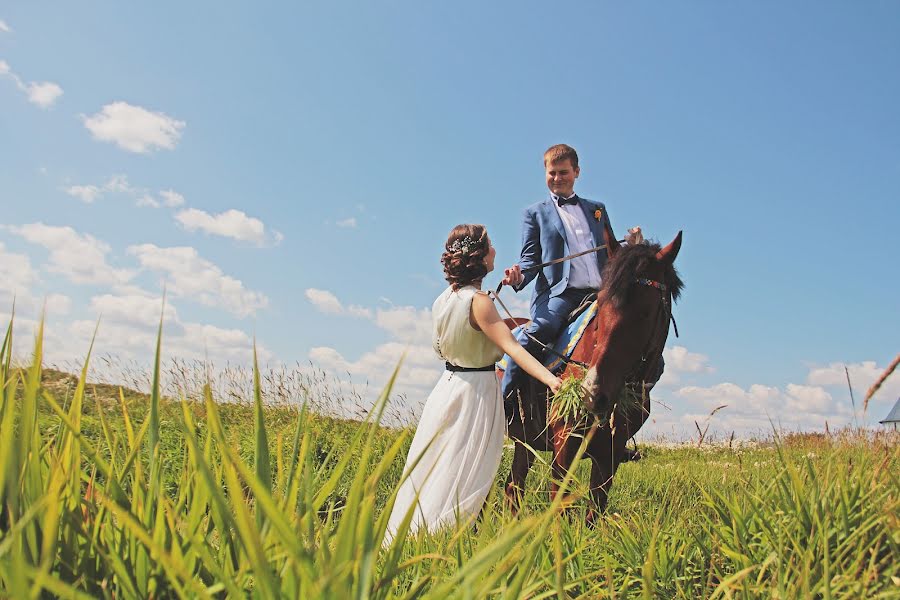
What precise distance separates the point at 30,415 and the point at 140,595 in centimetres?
43

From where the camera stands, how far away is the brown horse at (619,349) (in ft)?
15.1

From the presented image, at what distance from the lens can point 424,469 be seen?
4770 millimetres

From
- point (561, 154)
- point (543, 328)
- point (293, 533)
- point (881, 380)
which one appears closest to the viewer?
point (293, 533)

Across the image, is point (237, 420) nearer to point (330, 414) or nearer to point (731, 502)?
point (330, 414)

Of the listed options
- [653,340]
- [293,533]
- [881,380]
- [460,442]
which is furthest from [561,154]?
[293,533]

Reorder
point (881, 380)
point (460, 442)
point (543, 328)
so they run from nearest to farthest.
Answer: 1. point (881, 380)
2. point (460, 442)
3. point (543, 328)

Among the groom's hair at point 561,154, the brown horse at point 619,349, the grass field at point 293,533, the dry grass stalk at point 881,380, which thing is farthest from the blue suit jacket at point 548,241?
the dry grass stalk at point 881,380

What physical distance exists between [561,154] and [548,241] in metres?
0.82

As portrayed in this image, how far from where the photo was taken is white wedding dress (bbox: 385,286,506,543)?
178 inches

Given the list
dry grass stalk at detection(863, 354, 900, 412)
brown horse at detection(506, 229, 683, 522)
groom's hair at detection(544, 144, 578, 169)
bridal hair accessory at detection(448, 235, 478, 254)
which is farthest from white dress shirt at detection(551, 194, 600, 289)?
dry grass stalk at detection(863, 354, 900, 412)

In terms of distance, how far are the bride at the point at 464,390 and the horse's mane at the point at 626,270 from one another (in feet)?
2.66

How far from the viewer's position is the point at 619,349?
182 inches

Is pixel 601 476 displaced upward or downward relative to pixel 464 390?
downward

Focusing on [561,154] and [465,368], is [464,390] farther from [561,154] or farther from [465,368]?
[561,154]
